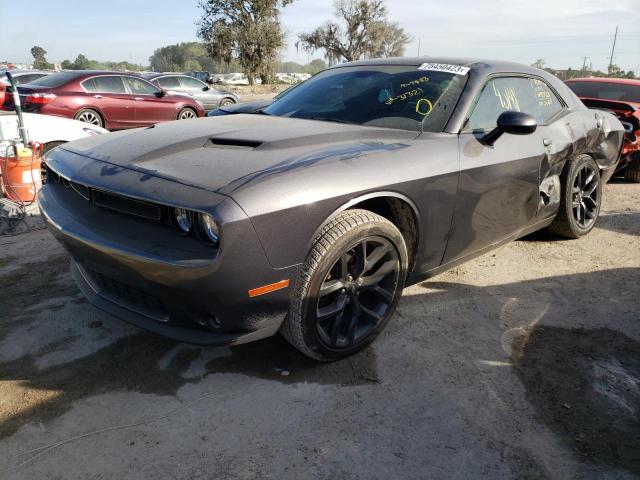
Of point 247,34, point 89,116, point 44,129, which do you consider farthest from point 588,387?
point 247,34

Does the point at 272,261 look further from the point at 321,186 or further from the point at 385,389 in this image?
the point at 385,389

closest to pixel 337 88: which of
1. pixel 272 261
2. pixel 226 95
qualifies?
pixel 272 261

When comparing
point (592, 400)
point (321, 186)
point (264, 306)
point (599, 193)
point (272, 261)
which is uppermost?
point (321, 186)

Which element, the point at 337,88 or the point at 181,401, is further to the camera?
the point at 337,88

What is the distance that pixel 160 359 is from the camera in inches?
102

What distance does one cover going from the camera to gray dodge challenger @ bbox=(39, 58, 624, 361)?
205cm

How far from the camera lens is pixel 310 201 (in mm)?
2154

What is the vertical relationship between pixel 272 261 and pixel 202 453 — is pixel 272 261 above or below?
above

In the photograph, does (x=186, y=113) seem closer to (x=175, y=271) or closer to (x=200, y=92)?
(x=200, y=92)

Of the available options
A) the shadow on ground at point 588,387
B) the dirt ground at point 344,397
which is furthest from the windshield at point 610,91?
the shadow on ground at point 588,387

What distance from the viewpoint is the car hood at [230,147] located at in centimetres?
217

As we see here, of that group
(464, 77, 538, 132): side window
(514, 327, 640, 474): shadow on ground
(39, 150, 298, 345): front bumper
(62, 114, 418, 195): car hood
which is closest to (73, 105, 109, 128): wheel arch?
(62, 114, 418, 195): car hood

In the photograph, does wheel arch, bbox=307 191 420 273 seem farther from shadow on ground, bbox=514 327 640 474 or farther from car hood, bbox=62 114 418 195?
shadow on ground, bbox=514 327 640 474

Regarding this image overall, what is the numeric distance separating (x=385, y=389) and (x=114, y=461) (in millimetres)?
1205
